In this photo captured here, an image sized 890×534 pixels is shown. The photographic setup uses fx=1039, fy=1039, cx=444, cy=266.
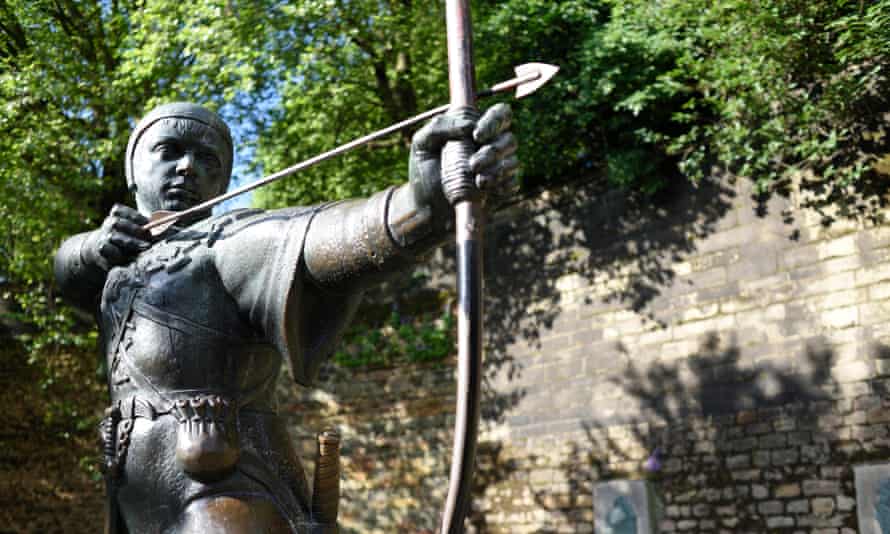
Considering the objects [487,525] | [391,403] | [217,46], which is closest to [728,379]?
[487,525]

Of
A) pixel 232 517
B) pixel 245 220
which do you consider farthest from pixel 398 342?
pixel 232 517

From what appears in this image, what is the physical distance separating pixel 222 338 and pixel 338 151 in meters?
0.61

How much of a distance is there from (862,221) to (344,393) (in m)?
6.59

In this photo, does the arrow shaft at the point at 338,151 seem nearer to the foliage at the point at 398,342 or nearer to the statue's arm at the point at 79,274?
the statue's arm at the point at 79,274

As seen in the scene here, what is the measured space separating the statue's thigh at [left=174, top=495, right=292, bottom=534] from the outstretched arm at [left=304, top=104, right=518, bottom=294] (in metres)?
0.51

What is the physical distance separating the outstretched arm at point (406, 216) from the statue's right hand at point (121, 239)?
58 centimetres

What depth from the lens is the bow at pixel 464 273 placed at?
5.81 feet

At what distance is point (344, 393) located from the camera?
42.4ft

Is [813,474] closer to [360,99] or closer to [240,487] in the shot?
[360,99]

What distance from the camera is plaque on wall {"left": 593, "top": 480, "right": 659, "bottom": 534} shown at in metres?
9.93

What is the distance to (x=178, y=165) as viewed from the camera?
2.71m

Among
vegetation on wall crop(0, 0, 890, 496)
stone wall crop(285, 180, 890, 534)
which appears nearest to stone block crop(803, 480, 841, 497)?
stone wall crop(285, 180, 890, 534)

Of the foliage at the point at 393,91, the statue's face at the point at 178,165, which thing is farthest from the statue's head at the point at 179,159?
the foliage at the point at 393,91

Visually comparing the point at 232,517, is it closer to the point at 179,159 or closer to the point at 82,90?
the point at 179,159
